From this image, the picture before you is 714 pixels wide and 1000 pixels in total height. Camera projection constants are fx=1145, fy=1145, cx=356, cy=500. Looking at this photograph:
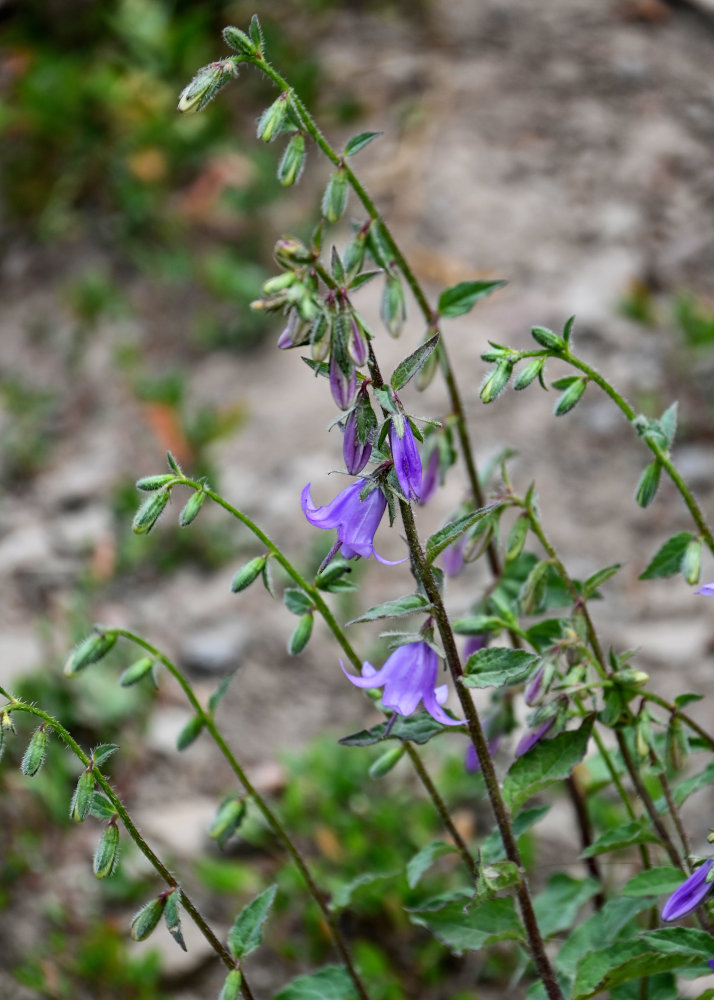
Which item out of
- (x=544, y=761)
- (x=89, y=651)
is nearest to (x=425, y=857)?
(x=544, y=761)

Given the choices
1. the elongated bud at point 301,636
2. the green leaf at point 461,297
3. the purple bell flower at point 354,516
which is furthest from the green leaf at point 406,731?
the green leaf at point 461,297

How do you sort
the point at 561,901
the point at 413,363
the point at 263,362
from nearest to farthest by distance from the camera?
the point at 413,363 < the point at 561,901 < the point at 263,362

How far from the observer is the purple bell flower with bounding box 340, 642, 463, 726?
148 centimetres

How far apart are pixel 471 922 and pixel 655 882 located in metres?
0.28

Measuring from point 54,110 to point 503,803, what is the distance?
14.8ft

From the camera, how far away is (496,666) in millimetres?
1489

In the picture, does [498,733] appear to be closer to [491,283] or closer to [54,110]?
[491,283]

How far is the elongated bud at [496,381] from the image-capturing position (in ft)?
5.23

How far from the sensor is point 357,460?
1.38 meters

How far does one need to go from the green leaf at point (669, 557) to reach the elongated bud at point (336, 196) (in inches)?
29.6

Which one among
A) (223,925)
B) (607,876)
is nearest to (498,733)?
(607,876)

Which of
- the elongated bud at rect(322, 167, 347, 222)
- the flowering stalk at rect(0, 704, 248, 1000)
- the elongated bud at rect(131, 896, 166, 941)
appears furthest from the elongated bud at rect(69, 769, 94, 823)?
the elongated bud at rect(322, 167, 347, 222)

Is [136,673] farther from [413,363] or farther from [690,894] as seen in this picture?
[690,894]

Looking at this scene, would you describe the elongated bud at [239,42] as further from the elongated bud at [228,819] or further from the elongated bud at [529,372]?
the elongated bud at [228,819]
